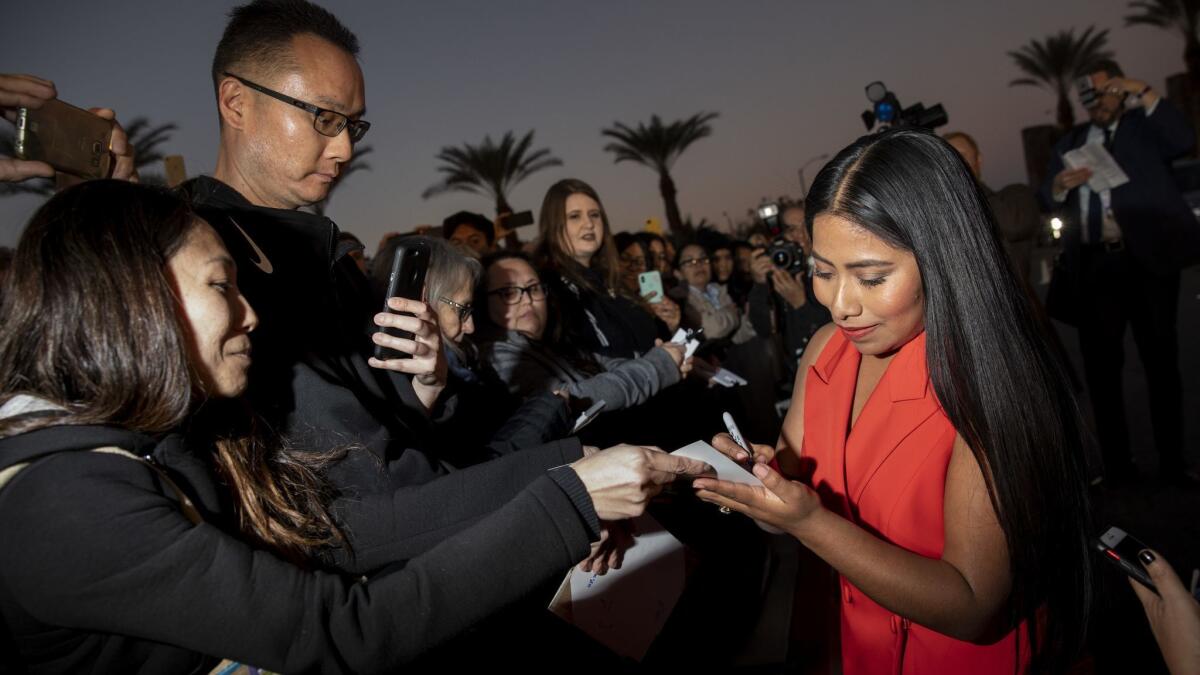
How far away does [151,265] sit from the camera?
1.21m

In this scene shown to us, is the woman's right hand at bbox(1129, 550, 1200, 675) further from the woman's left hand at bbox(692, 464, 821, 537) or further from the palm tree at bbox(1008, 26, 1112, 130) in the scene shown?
the palm tree at bbox(1008, 26, 1112, 130)

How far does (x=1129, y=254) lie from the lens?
3.94 m

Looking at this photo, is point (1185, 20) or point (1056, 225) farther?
point (1185, 20)

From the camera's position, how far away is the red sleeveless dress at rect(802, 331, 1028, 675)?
5.18 ft

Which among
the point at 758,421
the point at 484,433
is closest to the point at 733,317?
the point at 758,421

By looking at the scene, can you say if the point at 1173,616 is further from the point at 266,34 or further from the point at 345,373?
the point at 266,34

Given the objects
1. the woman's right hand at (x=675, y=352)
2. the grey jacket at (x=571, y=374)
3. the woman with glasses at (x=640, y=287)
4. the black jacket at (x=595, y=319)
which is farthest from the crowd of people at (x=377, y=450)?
the woman with glasses at (x=640, y=287)

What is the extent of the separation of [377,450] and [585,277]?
257cm

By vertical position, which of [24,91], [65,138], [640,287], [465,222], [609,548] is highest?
[24,91]

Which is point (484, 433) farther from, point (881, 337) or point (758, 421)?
point (758, 421)

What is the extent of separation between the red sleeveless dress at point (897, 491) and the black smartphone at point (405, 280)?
1386mm

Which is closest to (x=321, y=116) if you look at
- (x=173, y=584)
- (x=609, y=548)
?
(x=173, y=584)

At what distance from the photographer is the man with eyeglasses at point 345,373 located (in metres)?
1.32

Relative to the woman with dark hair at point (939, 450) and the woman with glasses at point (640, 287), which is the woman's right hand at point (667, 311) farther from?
the woman with dark hair at point (939, 450)
